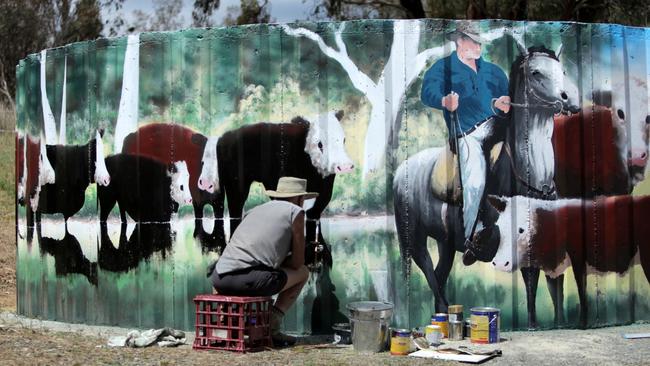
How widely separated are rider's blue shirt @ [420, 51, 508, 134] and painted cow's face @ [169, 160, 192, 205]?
2360 millimetres

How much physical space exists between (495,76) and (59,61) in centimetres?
452

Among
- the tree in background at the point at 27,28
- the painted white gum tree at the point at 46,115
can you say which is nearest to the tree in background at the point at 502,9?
the tree in background at the point at 27,28

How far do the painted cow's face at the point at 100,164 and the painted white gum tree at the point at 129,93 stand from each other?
23cm

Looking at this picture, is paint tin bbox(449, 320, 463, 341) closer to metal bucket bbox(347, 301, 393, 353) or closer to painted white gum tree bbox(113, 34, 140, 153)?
metal bucket bbox(347, 301, 393, 353)

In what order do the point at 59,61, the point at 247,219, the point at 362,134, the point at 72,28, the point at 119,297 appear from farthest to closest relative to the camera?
1. the point at 72,28
2. the point at 59,61
3. the point at 119,297
4. the point at 362,134
5. the point at 247,219

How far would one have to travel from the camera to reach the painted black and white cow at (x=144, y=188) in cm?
846

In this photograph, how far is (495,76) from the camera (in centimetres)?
823

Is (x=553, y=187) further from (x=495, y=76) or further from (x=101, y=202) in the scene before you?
(x=101, y=202)

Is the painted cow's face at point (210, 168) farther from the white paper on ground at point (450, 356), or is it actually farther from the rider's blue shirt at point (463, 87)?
the white paper on ground at point (450, 356)

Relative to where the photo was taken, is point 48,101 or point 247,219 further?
point 48,101

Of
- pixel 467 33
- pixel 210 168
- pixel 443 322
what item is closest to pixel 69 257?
pixel 210 168

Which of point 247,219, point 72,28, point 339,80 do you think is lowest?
point 247,219

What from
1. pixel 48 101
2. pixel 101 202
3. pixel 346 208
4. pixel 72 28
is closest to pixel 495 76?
pixel 346 208

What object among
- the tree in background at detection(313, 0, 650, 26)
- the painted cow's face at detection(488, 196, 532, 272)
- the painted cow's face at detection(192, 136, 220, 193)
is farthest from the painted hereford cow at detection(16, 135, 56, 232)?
the tree in background at detection(313, 0, 650, 26)
